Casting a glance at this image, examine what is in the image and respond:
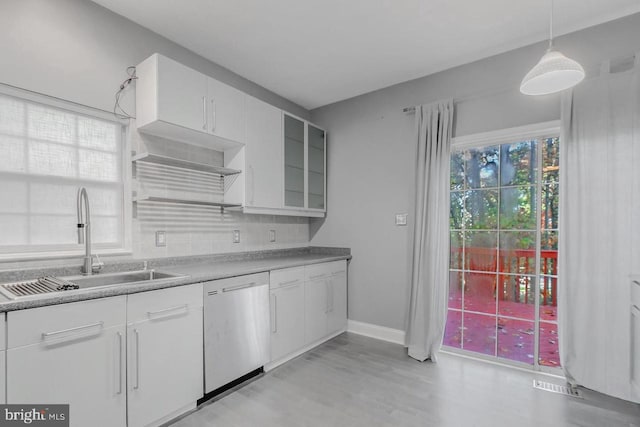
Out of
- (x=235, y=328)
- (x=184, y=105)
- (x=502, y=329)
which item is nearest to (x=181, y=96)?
(x=184, y=105)

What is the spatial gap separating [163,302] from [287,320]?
3.88 feet

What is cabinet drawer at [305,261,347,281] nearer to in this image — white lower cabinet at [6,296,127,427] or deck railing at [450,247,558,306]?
deck railing at [450,247,558,306]

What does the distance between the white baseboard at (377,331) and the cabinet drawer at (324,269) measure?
63cm

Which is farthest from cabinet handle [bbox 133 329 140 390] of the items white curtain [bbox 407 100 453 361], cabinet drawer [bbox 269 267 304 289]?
white curtain [bbox 407 100 453 361]

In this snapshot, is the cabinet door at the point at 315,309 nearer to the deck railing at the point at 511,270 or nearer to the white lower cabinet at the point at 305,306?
the white lower cabinet at the point at 305,306

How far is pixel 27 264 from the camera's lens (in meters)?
1.84

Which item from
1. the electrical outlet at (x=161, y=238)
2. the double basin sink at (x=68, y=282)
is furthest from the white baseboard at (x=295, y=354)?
the electrical outlet at (x=161, y=238)

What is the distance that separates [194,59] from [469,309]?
11.2ft

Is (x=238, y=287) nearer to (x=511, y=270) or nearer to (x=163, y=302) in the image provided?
(x=163, y=302)

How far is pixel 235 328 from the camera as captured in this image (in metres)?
2.31

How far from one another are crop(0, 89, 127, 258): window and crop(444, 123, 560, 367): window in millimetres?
2959

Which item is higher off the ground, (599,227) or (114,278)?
(599,227)

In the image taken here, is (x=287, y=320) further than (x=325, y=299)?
No

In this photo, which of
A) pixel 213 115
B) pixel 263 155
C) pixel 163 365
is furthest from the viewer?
pixel 263 155
